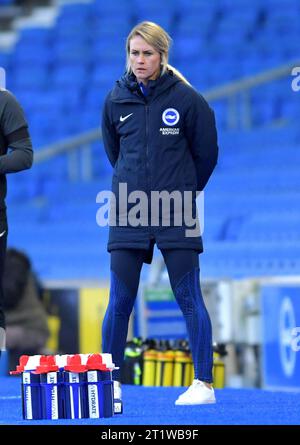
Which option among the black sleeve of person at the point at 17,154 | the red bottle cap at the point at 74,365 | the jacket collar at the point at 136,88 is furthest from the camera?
the black sleeve of person at the point at 17,154

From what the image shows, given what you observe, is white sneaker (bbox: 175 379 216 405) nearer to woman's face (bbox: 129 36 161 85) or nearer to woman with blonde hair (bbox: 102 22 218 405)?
woman with blonde hair (bbox: 102 22 218 405)

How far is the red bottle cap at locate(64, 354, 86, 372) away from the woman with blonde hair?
1.99 ft

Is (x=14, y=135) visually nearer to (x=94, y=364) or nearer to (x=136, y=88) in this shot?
(x=136, y=88)

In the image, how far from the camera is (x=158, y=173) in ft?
19.4

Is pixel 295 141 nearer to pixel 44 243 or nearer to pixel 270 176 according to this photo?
pixel 270 176

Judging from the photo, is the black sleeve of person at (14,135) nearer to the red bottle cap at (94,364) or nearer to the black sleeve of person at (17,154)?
the black sleeve of person at (17,154)

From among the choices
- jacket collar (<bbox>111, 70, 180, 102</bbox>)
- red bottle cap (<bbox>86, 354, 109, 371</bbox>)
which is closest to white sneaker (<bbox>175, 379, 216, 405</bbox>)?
red bottle cap (<bbox>86, 354, 109, 371</bbox>)

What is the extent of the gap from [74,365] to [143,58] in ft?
4.45

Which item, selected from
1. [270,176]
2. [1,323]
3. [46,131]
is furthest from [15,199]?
[1,323]

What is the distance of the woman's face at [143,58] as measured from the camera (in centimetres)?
582

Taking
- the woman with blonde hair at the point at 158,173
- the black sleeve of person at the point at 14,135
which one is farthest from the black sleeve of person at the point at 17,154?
the woman with blonde hair at the point at 158,173

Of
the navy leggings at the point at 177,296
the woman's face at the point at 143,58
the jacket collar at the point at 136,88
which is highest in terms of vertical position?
the woman's face at the point at 143,58

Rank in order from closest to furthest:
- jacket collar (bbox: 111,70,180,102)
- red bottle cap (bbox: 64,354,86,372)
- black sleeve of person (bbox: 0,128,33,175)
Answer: red bottle cap (bbox: 64,354,86,372) → jacket collar (bbox: 111,70,180,102) → black sleeve of person (bbox: 0,128,33,175)

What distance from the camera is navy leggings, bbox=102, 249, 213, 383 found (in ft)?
19.5
